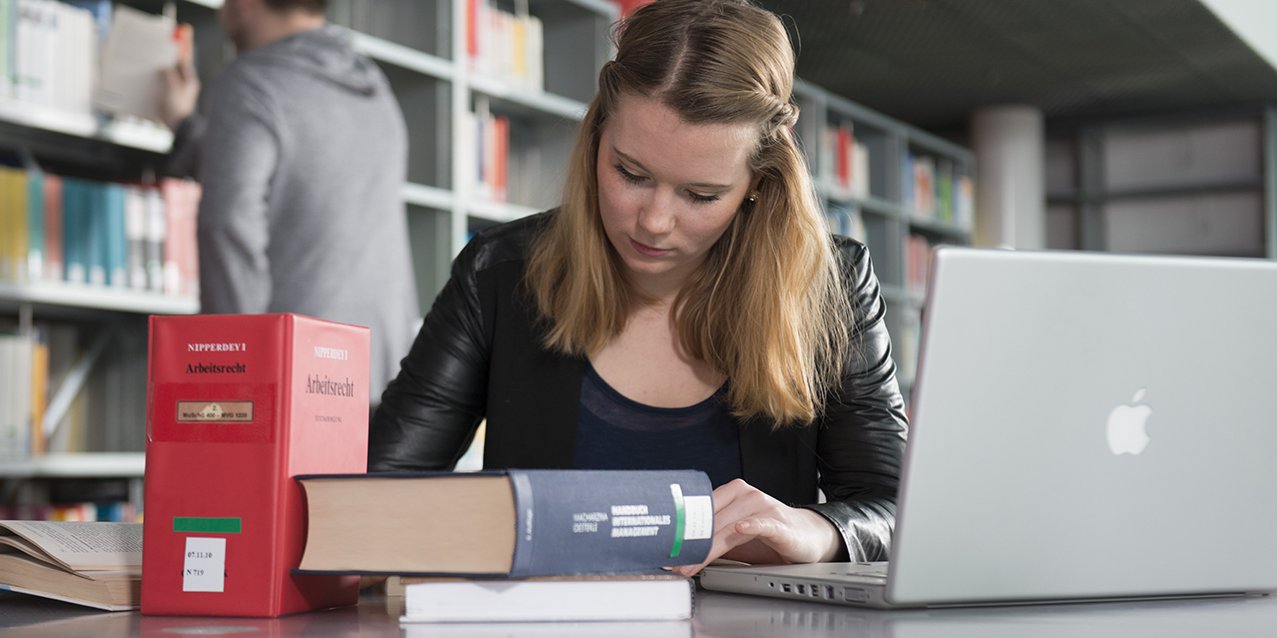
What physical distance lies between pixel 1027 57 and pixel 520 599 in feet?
19.2

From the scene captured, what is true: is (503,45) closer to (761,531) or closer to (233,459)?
(761,531)

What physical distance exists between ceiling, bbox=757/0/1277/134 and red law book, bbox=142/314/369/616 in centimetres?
465

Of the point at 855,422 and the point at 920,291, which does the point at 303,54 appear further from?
the point at 920,291

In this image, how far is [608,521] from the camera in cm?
87

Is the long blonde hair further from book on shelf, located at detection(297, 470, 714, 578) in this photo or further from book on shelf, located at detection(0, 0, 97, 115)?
book on shelf, located at detection(0, 0, 97, 115)

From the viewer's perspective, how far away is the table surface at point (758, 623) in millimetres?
833

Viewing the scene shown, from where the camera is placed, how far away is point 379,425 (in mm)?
1483

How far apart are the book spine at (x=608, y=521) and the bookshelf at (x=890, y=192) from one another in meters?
4.44

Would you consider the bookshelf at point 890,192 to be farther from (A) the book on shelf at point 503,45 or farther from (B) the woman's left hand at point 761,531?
(B) the woman's left hand at point 761,531

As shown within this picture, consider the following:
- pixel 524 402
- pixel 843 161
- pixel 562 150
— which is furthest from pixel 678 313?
pixel 843 161

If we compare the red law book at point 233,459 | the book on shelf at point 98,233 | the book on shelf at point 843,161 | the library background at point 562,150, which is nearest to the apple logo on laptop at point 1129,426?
the red law book at point 233,459

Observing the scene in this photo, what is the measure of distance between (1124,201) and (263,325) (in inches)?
274

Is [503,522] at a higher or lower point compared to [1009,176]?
lower

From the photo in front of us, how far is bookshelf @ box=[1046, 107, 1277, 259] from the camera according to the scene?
22.5 ft
